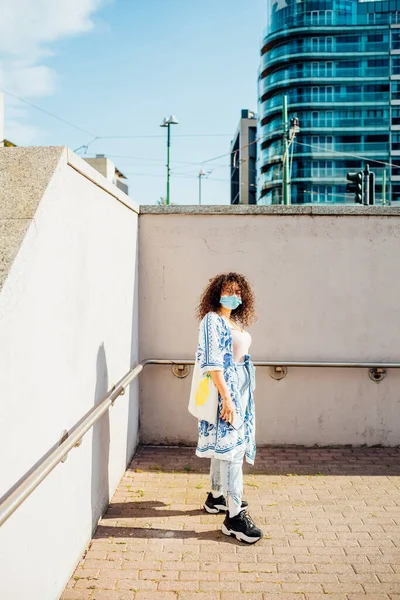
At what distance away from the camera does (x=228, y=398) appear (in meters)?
4.26

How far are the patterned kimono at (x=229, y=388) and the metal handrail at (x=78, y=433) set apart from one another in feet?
2.24

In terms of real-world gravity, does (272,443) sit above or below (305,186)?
below

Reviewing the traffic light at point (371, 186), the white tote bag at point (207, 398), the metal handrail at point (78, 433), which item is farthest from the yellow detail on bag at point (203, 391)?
the traffic light at point (371, 186)

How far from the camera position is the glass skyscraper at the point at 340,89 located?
8256 cm

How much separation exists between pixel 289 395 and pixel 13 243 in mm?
4133

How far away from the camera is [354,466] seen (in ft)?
19.0

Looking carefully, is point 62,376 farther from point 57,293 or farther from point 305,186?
point 305,186

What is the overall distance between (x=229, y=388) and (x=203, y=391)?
179 millimetres

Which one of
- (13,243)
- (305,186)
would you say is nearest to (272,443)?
(13,243)

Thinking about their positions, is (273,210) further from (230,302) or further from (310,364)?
(230,302)

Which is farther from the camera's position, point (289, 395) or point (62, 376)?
point (289, 395)

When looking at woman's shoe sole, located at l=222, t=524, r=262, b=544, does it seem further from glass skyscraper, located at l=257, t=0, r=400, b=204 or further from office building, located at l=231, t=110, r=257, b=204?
office building, located at l=231, t=110, r=257, b=204

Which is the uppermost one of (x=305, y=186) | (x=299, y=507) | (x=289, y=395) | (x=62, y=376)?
(x=305, y=186)

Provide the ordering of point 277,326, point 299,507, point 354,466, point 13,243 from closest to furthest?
point 13,243, point 299,507, point 354,466, point 277,326
